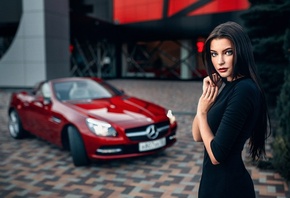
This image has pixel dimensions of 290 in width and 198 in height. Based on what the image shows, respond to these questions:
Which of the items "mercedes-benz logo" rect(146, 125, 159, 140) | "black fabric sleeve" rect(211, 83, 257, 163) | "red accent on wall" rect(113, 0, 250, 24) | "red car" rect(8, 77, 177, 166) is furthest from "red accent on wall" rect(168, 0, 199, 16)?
"black fabric sleeve" rect(211, 83, 257, 163)

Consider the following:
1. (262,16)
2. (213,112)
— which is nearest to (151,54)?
(262,16)

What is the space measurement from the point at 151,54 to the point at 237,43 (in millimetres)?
26497

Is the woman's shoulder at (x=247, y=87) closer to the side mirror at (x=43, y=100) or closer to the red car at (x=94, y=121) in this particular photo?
the red car at (x=94, y=121)

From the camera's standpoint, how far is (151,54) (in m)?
27.7

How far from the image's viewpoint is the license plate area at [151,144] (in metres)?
5.02

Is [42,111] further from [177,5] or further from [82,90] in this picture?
[177,5]

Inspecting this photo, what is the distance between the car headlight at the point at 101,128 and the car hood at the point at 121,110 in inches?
3.4

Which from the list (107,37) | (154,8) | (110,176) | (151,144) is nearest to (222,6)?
(154,8)

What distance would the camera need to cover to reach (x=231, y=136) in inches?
57.7

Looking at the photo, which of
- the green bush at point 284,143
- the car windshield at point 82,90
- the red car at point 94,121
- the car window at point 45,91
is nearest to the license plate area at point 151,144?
the red car at point 94,121

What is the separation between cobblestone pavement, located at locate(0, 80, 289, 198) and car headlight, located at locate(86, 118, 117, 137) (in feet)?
1.94

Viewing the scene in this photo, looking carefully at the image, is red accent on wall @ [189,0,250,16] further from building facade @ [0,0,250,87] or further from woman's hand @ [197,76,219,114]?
woman's hand @ [197,76,219,114]

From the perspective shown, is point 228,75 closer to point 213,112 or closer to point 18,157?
point 213,112

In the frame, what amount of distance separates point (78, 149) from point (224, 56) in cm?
392
